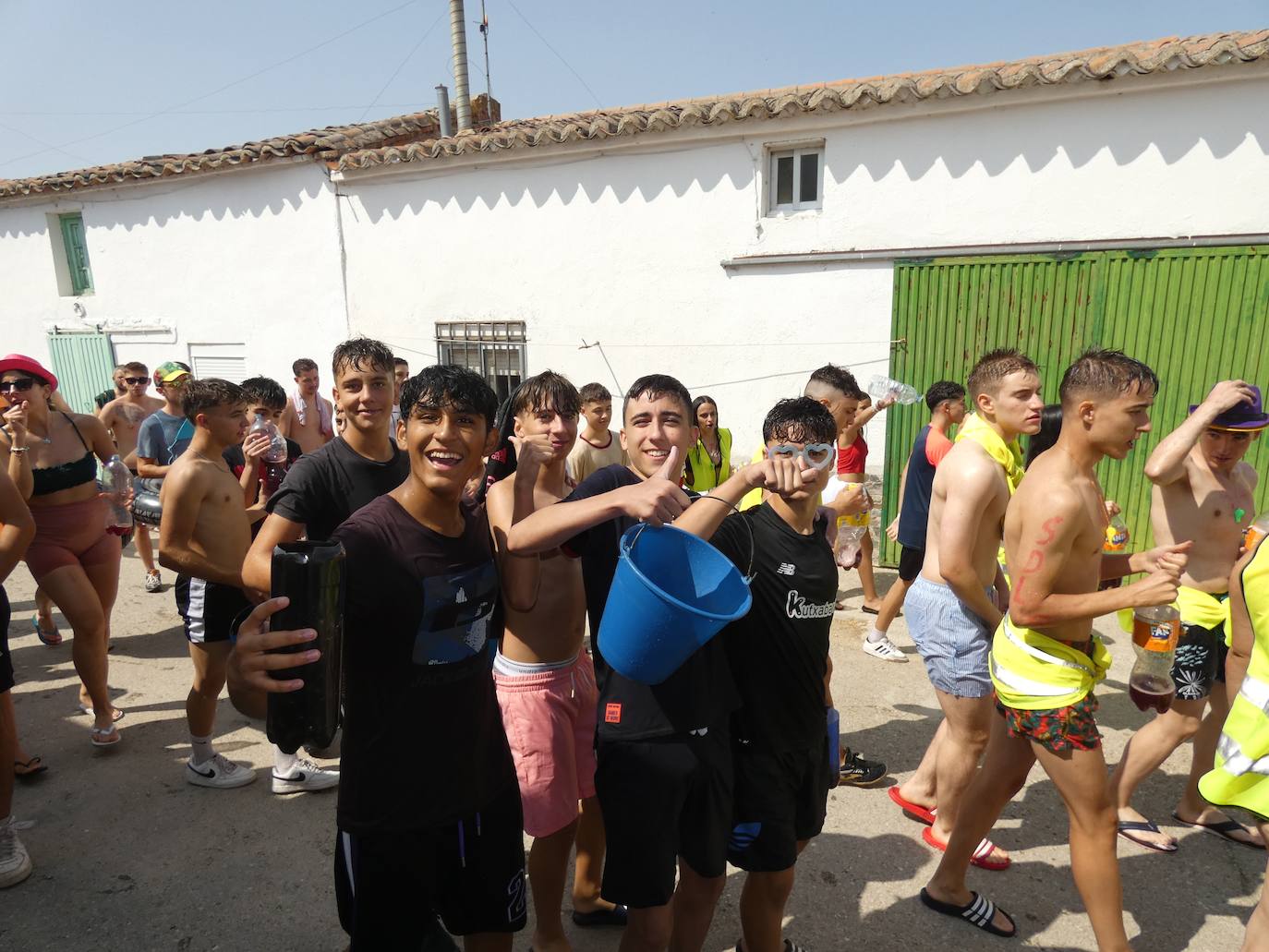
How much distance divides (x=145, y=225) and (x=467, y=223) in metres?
5.75

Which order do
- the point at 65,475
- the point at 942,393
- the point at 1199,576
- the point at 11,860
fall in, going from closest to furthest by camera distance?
the point at 11,860 → the point at 1199,576 → the point at 65,475 → the point at 942,393

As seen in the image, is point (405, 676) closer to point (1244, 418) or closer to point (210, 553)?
point (210, 553)

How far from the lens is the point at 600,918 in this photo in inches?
A: 117

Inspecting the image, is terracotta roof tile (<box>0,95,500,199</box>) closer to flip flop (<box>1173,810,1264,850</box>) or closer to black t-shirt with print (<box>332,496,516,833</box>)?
black t-shirt with print (<box>332,496,516,833</box>)

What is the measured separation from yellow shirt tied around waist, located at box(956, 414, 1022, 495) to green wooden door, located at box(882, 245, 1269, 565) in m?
3.79

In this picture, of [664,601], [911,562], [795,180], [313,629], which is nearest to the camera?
[313,629]

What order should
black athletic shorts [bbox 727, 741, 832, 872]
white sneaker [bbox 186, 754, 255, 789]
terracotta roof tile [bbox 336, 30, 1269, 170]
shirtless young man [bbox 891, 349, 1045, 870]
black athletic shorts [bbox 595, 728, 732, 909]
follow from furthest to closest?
terracotta roof tile [bbox 336, 30, 1269, 170] < white sneaker [bbox 186, 754, 255, 789] < shirtless young man [bbox 891, 349, 1045, 870] < black athletic shorts [bbox 727, 741, 832, 872] < black athletic shorts [bbox 595, 728, 732, 909]

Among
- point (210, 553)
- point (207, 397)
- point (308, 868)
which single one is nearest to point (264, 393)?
point (207, 397)

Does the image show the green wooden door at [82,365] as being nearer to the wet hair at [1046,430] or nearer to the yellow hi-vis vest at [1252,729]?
the wet hair at [1046,430]

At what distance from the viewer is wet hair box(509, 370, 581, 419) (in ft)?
10.1

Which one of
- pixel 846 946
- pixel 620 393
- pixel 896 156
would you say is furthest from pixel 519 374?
pixel 846 946

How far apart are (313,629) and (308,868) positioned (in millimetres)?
2278

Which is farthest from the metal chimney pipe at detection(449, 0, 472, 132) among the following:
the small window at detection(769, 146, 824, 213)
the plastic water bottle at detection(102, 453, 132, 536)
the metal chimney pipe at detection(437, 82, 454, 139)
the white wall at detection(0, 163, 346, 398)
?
the plastic water bottle at detection(102, 453, 132, 536)

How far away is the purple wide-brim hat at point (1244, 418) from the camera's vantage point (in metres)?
3.35
